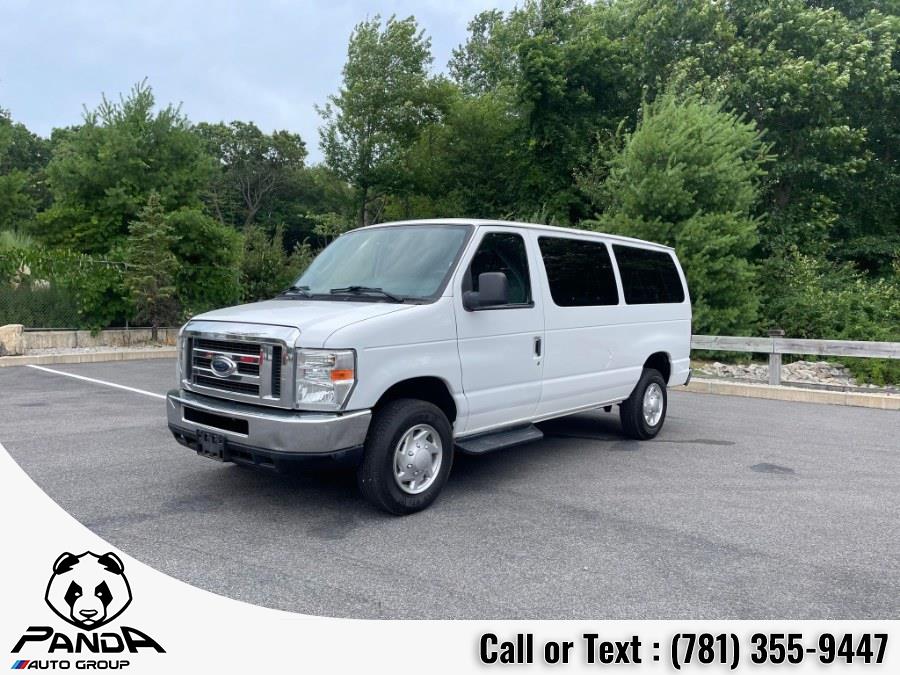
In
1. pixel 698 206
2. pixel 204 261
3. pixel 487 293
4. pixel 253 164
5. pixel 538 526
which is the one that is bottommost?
pixel 538 526

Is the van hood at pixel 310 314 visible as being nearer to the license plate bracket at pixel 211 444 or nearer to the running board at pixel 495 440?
the license plate bracket at pixel 211 444

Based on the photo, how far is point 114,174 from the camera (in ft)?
64.3

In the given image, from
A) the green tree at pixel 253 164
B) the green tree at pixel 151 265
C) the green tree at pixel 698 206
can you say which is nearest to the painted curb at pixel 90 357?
the green tree at pixel 151 265

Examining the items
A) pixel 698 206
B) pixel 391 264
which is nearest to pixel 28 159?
pixel 698 206

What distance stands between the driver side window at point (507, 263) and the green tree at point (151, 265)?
46.2 ft

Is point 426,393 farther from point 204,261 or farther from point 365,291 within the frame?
point 204,261

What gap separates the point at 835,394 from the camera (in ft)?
36.0

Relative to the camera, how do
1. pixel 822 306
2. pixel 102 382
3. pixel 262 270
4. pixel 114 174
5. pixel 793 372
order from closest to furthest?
pixel 102 382, pixel 793 372, pixel 822 306, pixel 114 174, pixel 262 270

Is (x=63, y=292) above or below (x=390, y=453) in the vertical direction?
above

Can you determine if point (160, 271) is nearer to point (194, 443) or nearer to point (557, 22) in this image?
point (194, 443)

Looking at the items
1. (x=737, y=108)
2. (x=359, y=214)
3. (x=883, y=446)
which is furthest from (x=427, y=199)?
(x=883, y=446)

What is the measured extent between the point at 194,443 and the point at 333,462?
123cm

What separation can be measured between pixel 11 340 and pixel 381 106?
64.2 feet

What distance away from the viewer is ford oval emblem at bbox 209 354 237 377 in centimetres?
500
